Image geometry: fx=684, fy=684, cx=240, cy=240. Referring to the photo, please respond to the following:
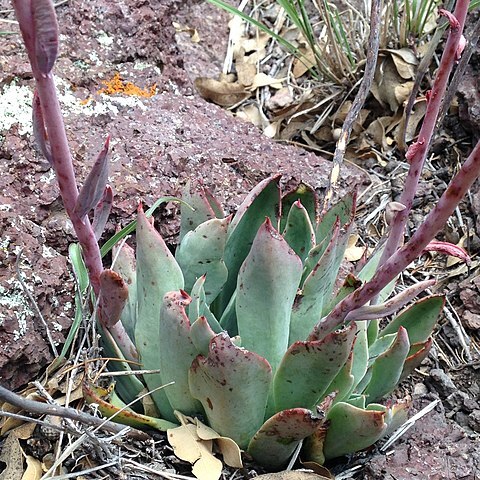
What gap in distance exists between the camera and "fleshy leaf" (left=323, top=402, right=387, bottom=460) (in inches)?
51.1

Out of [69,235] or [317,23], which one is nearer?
[69,235]

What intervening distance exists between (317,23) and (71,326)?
6.05ft

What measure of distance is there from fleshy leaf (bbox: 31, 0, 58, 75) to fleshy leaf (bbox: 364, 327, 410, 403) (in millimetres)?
→ 827

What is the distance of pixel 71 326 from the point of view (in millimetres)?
1548

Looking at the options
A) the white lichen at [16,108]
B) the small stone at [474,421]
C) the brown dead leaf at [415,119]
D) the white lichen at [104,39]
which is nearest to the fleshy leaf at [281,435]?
the small stone at [474,421]

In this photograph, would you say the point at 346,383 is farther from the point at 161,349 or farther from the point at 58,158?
the point at 58,158

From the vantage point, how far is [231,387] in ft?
4.12

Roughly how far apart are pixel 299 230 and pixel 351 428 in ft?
1.43

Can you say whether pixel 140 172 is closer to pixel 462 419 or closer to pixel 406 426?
pixel 406 426

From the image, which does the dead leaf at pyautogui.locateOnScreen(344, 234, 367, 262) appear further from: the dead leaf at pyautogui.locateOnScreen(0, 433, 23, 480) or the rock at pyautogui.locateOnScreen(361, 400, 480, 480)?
the dead leaf at pyautogui.locateOnScreen(0, 433, 23, 480)

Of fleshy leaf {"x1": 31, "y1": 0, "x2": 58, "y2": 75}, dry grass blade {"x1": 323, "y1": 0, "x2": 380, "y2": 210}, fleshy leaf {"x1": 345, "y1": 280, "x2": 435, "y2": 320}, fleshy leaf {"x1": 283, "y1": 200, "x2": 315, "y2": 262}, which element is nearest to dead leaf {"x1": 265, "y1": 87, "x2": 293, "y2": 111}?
dry grass blade {"x1": 323, "y1": 0, "x2": 380, "y2": 210}

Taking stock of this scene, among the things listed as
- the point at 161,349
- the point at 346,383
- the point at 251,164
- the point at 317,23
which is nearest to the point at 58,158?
the point at 161,349

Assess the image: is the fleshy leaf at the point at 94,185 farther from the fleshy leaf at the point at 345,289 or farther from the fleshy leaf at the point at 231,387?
the fleshy leaf at the point at 345,289

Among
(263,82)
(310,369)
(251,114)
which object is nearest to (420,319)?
(310,369)
